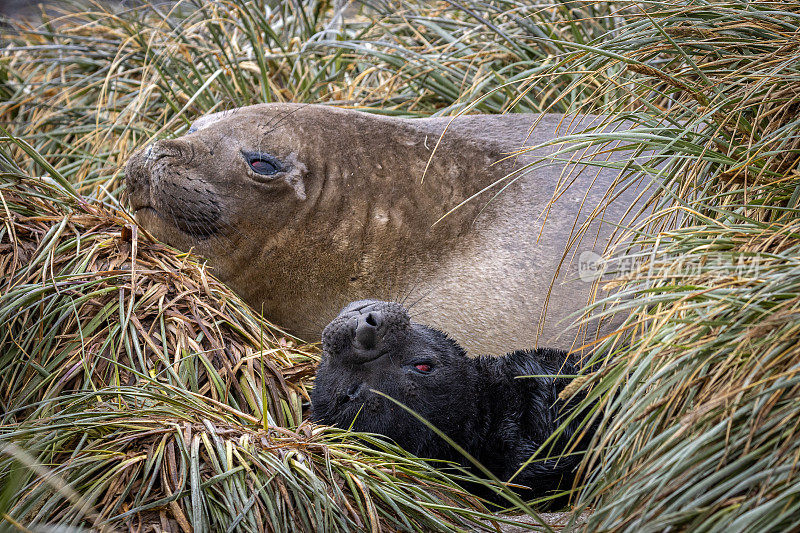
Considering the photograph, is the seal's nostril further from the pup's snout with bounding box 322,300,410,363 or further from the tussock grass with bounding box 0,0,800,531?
the tussock grass with bounding box 0,0,800,531

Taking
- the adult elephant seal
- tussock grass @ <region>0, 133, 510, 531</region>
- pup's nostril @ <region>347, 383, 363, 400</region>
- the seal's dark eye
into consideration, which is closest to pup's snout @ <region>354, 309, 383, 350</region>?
pup's nostril @ <region>347, 383, 363, 400</region>

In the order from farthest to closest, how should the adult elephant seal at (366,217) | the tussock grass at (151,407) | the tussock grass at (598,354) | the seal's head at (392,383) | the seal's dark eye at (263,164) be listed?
the seal's dark eye at (263,164)
the adult elephant seal at (366,217)
the seal's head at (392,383)
the tussock grass at (151,407)
the tussock grass at (598,354)

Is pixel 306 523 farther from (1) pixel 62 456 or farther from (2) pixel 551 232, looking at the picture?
(2) pixel 551 232

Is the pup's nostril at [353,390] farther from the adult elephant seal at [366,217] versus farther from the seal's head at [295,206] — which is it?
the seal's head at [295,206]

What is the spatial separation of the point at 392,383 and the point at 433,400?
145mm

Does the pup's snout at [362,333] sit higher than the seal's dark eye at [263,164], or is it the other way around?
the seal's dark eye at [263,164]

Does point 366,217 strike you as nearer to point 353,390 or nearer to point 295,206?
point 295,206

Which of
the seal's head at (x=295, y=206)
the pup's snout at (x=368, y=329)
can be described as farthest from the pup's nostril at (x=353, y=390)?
the seal's head at (x=295, y=206)

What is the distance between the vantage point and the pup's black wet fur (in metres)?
2.51

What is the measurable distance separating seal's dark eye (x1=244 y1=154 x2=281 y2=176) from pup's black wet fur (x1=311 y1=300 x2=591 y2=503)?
3.35 feet

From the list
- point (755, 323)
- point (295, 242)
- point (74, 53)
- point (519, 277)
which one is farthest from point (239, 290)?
point (74, 53)

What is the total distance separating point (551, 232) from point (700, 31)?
1.03 meters

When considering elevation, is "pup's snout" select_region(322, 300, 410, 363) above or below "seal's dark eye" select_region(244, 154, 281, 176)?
below

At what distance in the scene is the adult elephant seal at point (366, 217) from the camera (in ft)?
10.8
